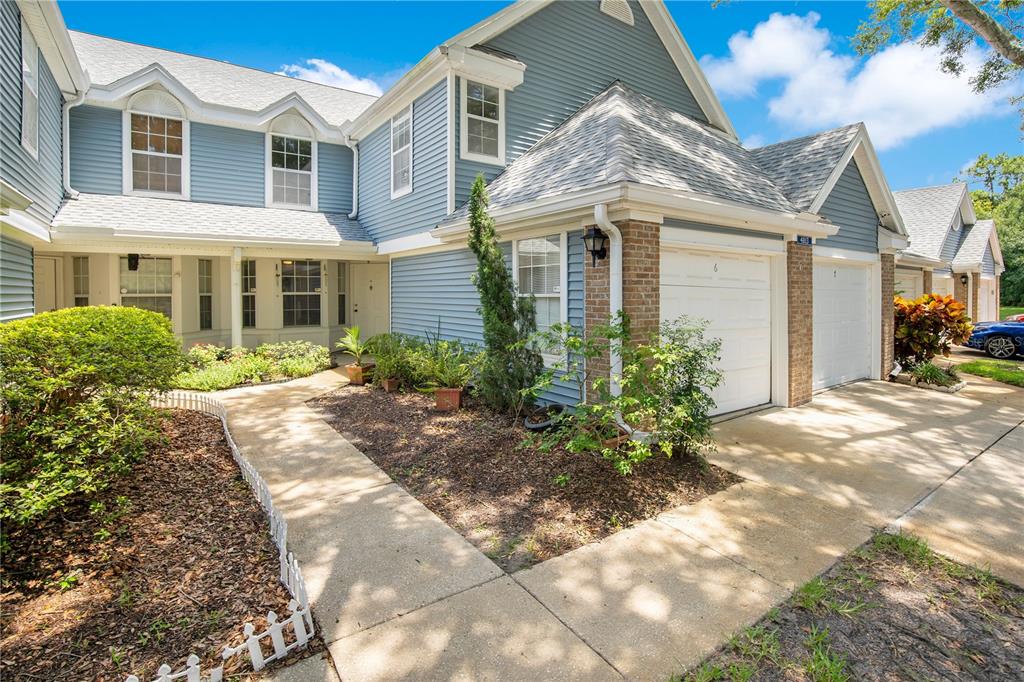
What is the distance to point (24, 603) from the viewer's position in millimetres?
3031

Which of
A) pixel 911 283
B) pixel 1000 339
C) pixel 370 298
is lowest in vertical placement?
pixel 1000 339

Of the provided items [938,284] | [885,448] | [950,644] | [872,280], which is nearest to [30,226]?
[950,644]

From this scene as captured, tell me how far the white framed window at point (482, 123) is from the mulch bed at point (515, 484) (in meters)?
4.88

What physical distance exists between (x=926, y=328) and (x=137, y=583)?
528 inches

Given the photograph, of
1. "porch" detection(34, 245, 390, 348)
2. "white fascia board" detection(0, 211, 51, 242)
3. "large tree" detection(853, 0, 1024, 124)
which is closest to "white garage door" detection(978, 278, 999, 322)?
"large tree" detection(853, 0, 1024, 124)

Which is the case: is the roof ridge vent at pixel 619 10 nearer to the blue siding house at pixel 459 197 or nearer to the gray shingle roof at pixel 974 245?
the blue siding house at pixel 459 197

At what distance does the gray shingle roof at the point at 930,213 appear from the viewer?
19969 mm

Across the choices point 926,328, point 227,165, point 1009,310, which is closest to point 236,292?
point 227,165

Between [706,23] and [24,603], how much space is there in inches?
569

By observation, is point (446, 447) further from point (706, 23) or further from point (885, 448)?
point (706, 23)

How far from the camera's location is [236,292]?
36.0ft

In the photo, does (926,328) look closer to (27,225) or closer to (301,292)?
(301,292)

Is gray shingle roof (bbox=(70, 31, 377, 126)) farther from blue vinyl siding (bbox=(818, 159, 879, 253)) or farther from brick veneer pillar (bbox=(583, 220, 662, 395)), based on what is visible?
blue vinyl siding (bbox=(818, 159, 879, 253))

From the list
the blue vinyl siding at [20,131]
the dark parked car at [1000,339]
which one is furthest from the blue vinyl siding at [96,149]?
the dark parked car at [1000,339]
